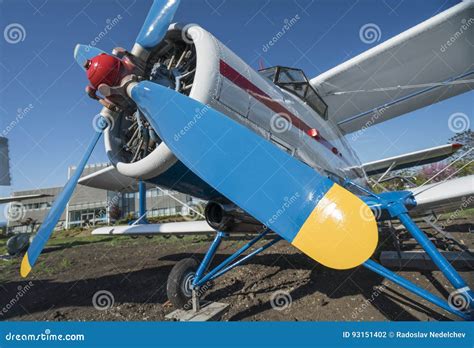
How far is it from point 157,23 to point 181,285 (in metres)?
3.01

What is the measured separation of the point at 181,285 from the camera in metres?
3.44

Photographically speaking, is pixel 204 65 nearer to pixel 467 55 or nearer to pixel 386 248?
pixel 467 55

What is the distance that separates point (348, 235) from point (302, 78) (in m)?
2.58

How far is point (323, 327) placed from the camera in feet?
6.55

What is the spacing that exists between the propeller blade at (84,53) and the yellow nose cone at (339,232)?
225cm

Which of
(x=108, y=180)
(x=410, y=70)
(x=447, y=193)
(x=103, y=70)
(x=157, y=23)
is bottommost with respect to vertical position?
(x=447, y=193)

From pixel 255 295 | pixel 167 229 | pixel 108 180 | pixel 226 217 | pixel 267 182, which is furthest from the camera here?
pixel 167 229

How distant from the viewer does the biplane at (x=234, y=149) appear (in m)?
1.67

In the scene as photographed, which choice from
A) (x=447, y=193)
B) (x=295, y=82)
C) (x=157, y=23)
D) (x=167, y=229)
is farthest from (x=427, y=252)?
(x=167, y=229)

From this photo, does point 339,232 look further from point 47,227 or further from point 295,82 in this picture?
point 47,227

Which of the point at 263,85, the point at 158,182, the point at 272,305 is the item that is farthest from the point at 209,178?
the point at 272,305

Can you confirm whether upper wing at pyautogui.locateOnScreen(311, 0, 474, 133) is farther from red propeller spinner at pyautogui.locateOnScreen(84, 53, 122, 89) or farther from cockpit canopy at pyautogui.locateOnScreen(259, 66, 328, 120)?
red propeller spinner at pyautogui.locateOnScreen(84, 53, 122, 89)

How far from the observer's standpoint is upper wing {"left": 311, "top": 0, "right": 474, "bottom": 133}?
4291 millimetres

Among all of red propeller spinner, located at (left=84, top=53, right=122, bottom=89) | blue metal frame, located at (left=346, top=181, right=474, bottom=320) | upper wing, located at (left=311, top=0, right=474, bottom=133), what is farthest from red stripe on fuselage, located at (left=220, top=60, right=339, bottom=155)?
upper wing, located at (left=311, top=0, right=474, bottom=133)
